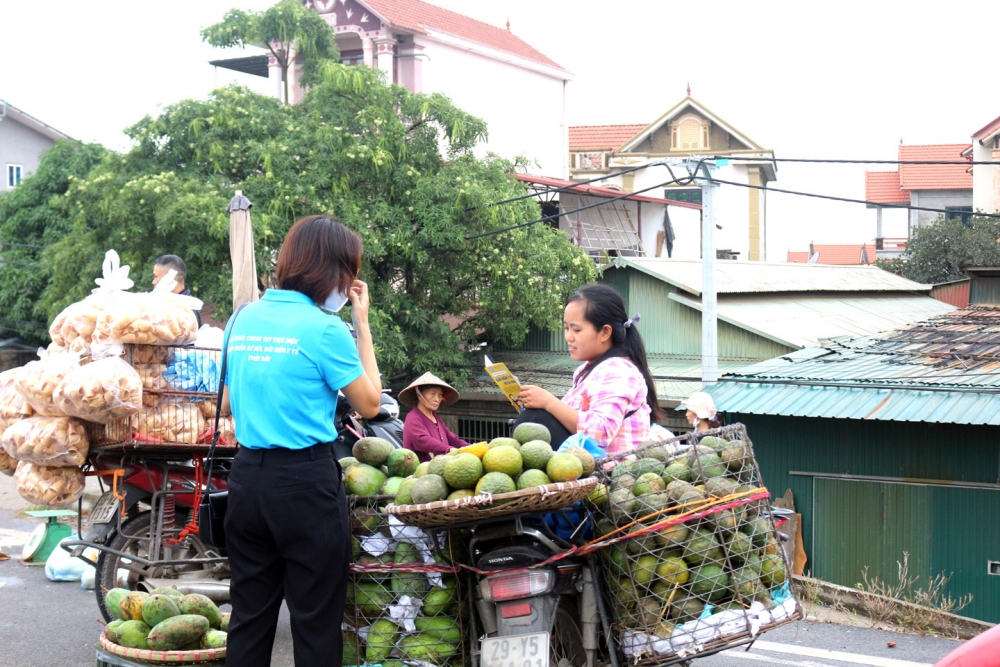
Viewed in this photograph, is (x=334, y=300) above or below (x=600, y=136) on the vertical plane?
below

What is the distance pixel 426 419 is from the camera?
7258 millimetres

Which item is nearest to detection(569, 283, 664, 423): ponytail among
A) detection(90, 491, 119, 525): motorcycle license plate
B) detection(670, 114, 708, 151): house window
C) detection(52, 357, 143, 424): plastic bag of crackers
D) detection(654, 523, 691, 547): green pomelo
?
detection(654, 523, 691, 547): green pomelo

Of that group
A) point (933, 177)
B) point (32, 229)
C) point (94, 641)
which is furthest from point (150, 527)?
point (933, 177)

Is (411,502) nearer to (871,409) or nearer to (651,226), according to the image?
(871,409)

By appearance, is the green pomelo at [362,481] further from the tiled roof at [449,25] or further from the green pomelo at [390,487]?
the tiled roof at [449,25]

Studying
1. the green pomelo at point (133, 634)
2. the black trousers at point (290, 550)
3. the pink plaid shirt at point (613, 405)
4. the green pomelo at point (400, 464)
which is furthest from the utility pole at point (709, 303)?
the black trousers at point (290, 550)

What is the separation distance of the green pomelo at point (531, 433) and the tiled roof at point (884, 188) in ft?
148

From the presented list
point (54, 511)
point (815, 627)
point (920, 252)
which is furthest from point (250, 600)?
point (920, 252)

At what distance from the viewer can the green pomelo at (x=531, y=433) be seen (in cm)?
397

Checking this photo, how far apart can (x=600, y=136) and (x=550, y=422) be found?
124 feet

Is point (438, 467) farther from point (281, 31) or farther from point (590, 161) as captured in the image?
point (590, 161)

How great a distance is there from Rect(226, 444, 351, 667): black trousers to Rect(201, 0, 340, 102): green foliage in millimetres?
13272

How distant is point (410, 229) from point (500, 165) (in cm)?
230

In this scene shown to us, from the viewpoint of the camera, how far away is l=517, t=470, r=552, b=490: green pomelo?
3.61m
